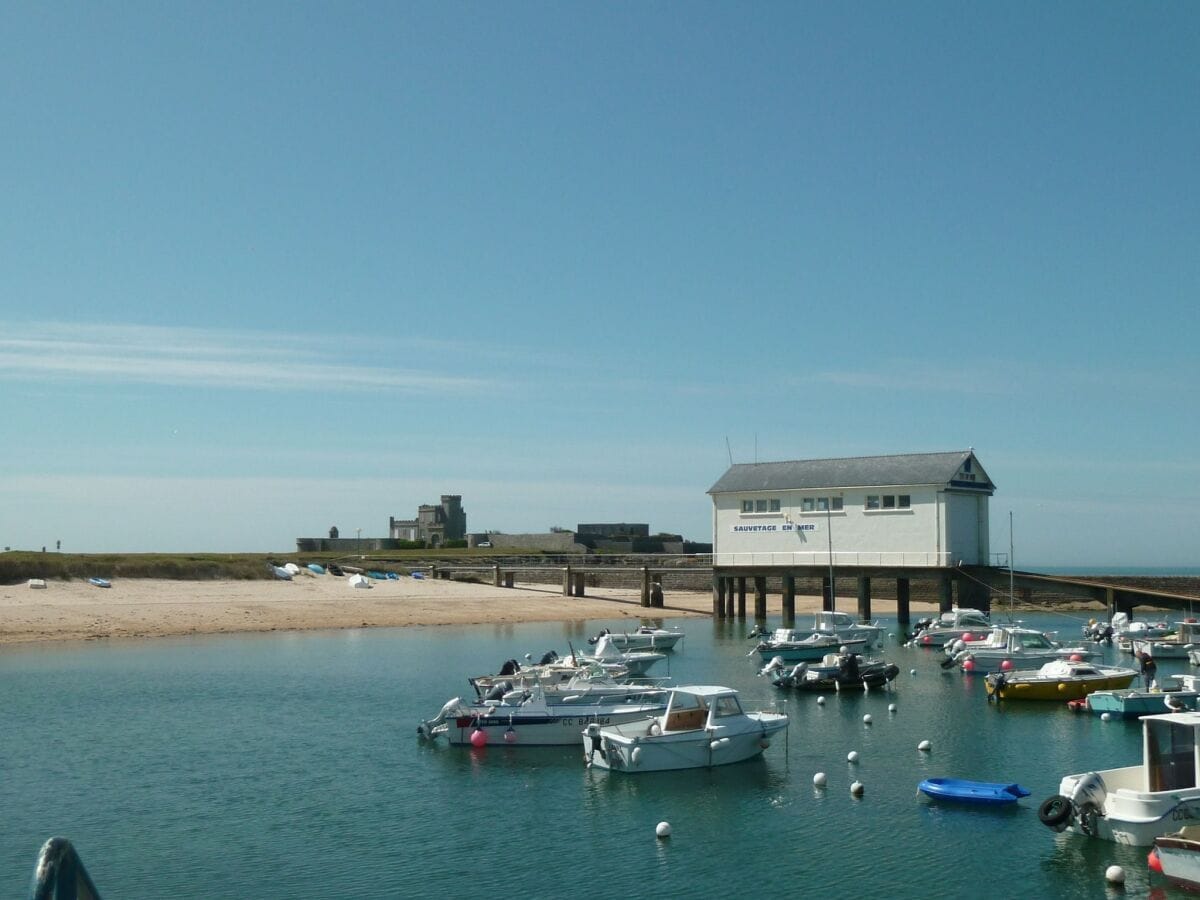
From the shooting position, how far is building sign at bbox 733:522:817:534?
243 feet

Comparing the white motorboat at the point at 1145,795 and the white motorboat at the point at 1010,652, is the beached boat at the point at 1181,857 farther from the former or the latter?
the white motorboat at the point at 1010,652

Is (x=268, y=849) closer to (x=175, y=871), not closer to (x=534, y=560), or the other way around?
(x=175, y=871)

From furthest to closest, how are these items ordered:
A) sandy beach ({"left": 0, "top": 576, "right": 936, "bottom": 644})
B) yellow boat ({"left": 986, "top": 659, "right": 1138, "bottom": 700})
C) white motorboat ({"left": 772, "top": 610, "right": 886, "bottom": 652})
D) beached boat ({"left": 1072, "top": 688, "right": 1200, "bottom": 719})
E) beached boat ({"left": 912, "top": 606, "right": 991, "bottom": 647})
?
sandy beach ({"left": 0, "top": 576, "right": 936, "bottom": 644}) → beached boat ({"left": 912, "top": 606, "right": 991, "bottom": 647}) → white motorboat ({"left": 772, "top": 610, "right": 886, "bottom": 652}) → yellow boat ({"left": 986, "top": 659, "right": 1138, "bottom": 700}) → beached boat ({"left": 1072, "top": 688, "right": 1200, "bottom": 719})

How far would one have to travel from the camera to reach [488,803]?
28578mm

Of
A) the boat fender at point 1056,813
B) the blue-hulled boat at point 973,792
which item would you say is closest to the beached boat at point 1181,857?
the boat fender at point 1056,813

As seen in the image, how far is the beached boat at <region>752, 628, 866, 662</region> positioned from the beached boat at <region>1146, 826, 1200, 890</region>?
32.6 meters

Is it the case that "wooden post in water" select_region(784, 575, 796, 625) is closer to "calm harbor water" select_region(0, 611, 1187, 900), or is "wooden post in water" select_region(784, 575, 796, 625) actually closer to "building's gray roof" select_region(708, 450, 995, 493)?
"building's gray roof" select_region(708, 450, 995, 493)

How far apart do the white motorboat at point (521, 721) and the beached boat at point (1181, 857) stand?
16270 millimetres

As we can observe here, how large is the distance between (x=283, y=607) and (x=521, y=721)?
47.0 m

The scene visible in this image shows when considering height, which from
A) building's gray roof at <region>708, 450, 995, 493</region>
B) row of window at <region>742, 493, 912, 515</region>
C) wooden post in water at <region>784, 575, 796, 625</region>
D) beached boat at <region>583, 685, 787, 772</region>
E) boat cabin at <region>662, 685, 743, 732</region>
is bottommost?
beached boat at <region>583, 685, 787, 772</region>

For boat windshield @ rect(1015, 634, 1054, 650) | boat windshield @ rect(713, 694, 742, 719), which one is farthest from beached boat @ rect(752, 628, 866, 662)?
boat windshield @ rect(713, 694, 742, 719)

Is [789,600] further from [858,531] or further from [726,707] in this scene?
[726,707]

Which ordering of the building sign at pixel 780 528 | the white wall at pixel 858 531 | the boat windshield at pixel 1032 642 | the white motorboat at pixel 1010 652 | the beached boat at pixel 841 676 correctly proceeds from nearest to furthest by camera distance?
the beached boat at pixel 841 676 < the white motorboat at pixel 1010 652 < the boat windshield at pixel 1032 642 < the white wall at pixel 858 531 < the building sign at pixel 780 528

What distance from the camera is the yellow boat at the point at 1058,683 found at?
41.7 m
